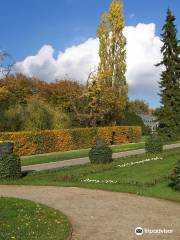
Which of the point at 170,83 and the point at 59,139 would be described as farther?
the point at 170,83

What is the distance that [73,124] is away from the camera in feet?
151

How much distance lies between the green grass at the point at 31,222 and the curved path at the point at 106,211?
286 mm

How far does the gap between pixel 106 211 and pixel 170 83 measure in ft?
118

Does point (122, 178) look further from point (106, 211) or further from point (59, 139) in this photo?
point (59, 139)

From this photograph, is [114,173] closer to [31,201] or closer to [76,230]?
[31,201]

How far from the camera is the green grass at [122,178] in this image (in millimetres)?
13950

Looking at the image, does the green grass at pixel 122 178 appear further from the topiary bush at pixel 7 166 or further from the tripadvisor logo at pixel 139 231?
the tripadvisor logo at pixel 139 231

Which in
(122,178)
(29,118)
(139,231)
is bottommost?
(139,231)

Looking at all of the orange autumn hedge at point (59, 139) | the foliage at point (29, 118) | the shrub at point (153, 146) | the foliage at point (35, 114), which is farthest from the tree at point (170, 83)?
the shrub at point (153, 146)

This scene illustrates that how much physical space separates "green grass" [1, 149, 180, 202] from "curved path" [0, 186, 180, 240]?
802 mm

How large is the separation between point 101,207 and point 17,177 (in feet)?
24.2

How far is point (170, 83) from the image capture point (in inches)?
1783

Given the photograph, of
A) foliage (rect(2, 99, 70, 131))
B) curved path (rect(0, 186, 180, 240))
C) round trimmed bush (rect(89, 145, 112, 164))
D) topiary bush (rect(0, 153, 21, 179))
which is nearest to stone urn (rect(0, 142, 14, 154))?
topiary bush (rect(0, 153, 21, 179))

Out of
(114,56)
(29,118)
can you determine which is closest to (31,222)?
(29,118)
